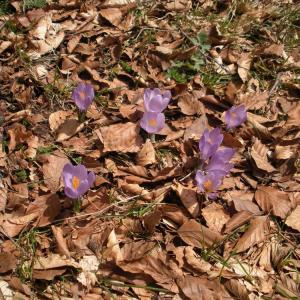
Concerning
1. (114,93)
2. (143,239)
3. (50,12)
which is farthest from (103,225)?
(50,12)

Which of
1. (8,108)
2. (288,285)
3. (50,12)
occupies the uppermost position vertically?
(50,12)

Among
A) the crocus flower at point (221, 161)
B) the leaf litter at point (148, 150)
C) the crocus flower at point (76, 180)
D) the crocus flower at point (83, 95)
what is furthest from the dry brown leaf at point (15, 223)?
the crocus flower at point (221, 161)

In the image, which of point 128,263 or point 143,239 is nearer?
point 128,263

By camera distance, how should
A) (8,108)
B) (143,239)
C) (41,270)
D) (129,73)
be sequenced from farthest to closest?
(129,73), (8,108), (143,239), (41,270)

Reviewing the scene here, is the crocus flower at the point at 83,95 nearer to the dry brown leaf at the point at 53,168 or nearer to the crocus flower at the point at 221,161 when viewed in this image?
the dry brown leaf at the point at 53,168

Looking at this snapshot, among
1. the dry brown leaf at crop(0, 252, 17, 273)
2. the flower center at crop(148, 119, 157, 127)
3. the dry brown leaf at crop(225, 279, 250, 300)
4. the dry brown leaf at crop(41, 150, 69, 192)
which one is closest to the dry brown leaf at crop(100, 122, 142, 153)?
the flower center at crop(148, 119, 157, 127)

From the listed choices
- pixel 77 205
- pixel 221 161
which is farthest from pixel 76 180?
pixel 221 161

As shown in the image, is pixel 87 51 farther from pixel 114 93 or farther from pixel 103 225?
pixel 103 225

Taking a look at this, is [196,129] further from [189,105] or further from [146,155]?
[146,155]
